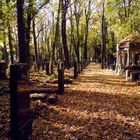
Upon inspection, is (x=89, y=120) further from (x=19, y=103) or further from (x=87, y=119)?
(x=19, y=103)

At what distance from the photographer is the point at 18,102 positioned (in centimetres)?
655

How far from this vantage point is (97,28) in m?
70.9

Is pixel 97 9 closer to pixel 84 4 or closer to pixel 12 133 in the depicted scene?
pixel 84 4

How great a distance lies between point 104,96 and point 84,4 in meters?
42.2

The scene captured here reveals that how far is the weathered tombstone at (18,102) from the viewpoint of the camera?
6.45 m

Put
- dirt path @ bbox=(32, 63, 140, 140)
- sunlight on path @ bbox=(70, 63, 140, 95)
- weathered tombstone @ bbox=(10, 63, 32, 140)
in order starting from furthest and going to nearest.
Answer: sunlight on path @ bbox=(70, 63, 140, 95)
dirt path @ bbox=(32, 63, 140, 140)
weathered tombstone @ bbox=(10, 63, 32, 140)

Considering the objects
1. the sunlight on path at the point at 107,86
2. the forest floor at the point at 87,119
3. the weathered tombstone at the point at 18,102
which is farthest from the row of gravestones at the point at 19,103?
the sunlight on path at the point at 107,86

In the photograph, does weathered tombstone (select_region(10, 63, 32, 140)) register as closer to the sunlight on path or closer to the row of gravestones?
the row of gravestones

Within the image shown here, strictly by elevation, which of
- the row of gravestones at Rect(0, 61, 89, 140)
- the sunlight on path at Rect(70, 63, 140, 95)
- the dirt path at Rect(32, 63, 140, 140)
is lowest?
the sunlight on path at Rect(70, 63, 140, 95)

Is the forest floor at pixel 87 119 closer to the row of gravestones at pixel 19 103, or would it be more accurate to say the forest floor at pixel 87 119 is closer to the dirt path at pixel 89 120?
the dirt path at pixel 89 120

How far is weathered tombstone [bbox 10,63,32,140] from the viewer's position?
21.2 ft

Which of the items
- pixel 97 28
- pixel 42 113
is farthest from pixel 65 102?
pixel 97 28

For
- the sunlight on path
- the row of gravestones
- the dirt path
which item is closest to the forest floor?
the dirt path

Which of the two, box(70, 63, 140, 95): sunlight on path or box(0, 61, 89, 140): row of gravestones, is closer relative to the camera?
box(0, 61, 89, 140): row of gravestones
